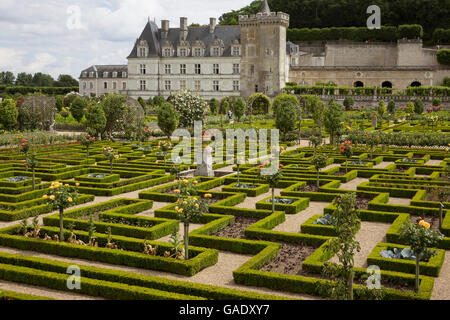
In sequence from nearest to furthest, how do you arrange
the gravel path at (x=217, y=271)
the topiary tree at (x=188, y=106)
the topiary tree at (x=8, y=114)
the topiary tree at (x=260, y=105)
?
the gravel path at (x=217, y=271) < the topiary tree at (x=188, y=106) < the topiary tree at (x=8, y=114) < the topiary tree at (x=260, y=105)

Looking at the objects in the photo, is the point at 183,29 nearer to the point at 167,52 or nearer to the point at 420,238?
the point at 167,52

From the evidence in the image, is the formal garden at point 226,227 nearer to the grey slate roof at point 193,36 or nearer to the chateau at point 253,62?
the chateau at point 253,62

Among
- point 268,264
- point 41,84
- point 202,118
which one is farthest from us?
point 41,84

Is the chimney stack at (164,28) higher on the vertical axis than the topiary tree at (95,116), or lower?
higher

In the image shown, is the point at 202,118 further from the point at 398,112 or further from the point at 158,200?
the point at 398,112

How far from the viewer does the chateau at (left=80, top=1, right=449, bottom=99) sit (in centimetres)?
5391

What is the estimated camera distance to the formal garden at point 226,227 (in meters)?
8.59

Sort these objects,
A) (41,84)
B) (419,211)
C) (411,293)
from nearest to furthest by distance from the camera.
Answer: (411,293), (419,211), (41,84)

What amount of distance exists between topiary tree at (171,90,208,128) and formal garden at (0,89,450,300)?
17.7 ft

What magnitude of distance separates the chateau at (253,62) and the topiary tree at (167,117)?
26.5 metres

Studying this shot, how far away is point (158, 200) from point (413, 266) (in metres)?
8.69

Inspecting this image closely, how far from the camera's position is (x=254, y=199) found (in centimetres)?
1620

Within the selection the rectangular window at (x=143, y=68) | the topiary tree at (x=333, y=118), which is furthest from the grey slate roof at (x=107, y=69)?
the topiary tree at (x=333, y=118)

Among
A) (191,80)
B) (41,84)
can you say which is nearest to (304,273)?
(191,80)
